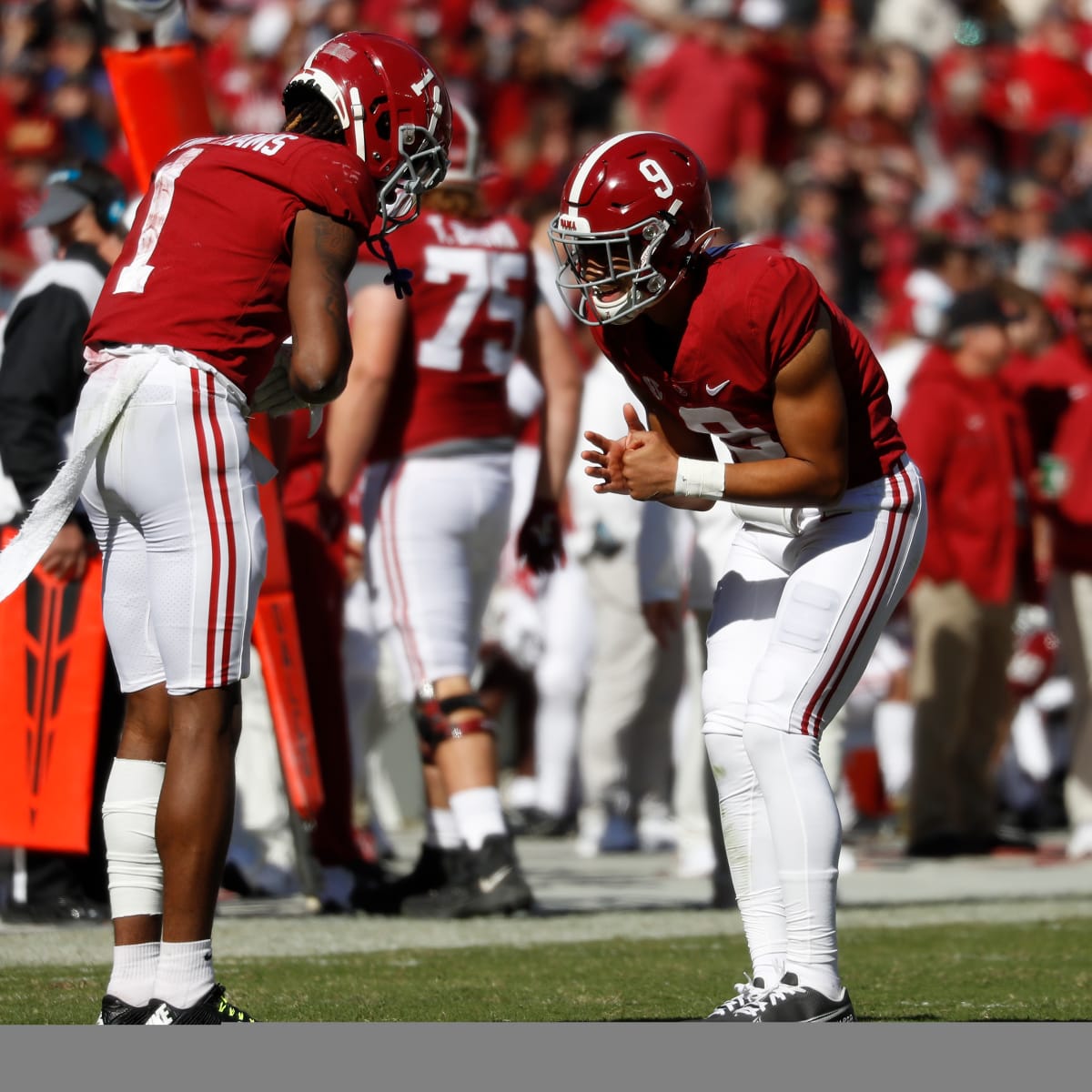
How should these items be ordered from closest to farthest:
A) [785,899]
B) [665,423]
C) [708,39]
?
[785,899] < [665,423] < [708,39]

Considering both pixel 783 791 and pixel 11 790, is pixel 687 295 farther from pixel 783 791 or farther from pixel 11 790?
pixel 11 790

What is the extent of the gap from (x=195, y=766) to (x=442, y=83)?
1.66m

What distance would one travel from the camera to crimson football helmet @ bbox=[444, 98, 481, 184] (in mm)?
6816

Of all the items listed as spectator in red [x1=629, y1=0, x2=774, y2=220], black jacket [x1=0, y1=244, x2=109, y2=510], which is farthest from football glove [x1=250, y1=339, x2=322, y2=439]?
spectator in red [x1=629, y1=0, x2=774, y2=220]

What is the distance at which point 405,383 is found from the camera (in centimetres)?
693

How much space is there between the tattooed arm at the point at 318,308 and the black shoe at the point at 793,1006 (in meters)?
1.49

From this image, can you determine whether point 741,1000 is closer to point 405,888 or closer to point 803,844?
point 803,844

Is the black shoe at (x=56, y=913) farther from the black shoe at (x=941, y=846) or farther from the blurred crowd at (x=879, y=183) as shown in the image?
the black shoe at (x=941, y=846)

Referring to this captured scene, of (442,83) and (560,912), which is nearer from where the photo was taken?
(442,83)


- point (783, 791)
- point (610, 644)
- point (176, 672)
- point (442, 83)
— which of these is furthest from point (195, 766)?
point (610, 644)

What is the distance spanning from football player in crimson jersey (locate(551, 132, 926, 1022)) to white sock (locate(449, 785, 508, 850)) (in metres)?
2.05

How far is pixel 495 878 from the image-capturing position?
22.3 feet

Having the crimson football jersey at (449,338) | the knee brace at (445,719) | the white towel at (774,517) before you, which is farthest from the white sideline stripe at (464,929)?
the white towel at (774,517)

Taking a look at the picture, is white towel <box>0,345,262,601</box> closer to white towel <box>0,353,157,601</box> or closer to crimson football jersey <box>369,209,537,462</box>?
white towel <box>0,353,157,601</box>
